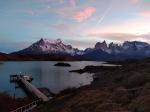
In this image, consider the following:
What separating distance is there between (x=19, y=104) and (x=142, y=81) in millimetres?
20768

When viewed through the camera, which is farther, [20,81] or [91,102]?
[20,81]

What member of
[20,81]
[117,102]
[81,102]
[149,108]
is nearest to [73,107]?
[81,102]

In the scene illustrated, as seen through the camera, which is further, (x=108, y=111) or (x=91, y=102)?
(x=91, y=102)

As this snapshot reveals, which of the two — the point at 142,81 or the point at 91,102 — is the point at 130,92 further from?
the point at 142,81

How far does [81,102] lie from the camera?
27.5 meters

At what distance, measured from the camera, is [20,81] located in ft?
312

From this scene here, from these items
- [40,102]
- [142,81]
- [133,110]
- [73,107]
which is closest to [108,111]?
[133,110]

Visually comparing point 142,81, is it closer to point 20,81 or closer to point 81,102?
point 81,102

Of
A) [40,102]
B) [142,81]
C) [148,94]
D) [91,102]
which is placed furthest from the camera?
[40,102]

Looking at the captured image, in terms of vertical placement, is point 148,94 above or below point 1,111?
above

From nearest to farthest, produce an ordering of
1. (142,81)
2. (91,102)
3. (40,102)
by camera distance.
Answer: (91,102)
(142,81)
(40,102)

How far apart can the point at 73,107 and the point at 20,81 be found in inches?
2809

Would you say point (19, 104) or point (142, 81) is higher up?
point (142, 81)

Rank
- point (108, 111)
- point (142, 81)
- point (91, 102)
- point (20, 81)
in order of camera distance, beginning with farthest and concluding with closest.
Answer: point (20, 81), point (142, 81), point (91, 102), point (108, 111)
